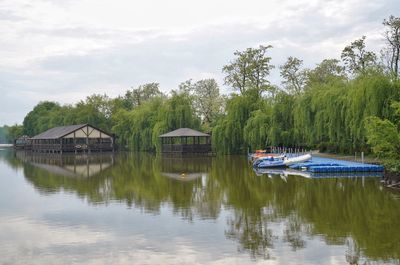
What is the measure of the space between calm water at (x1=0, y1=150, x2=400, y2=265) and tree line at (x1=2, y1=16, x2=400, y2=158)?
5.33 metres

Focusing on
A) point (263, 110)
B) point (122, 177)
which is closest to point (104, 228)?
point (122, 177)

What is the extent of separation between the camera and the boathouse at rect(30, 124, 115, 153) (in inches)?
2379

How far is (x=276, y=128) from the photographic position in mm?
41656

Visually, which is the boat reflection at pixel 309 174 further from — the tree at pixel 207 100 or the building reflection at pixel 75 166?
the tree at pixel 207 100

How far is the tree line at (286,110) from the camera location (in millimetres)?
27391

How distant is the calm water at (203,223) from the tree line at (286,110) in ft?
17.5

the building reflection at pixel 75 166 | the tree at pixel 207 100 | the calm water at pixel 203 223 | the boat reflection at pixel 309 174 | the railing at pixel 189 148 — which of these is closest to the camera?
the calm water at pixel 203 223

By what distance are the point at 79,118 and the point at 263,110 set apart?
35.8 m

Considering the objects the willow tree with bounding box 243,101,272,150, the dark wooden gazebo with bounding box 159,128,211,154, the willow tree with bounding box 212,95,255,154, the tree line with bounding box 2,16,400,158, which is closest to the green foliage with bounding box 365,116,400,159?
the tree line with bounding box 2,16,400,158

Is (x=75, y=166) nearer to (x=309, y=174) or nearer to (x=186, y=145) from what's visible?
(x=186, y=145)

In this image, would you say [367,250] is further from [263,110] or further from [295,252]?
[263,110]

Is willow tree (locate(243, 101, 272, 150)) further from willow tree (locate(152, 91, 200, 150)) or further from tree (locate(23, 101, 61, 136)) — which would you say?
tree (locate(23, 101, 61, 136))

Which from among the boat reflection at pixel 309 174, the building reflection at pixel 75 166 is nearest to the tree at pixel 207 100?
the building reflection at pixel 75 166

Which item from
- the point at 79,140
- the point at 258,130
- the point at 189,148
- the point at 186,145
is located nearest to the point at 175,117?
the point at 186,145
